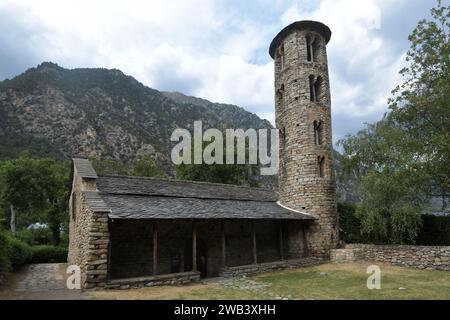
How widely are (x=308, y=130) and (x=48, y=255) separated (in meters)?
18.7

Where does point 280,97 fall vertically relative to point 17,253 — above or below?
above

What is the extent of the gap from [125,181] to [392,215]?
12.8 meters

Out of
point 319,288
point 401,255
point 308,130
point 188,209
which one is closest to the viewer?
point 319,288

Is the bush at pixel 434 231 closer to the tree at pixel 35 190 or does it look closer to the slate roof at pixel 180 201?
the slate roof at pixel 180 201

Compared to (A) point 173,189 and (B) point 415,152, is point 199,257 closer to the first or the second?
(A) point 173,189

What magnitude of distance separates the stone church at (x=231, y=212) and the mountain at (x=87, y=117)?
23213 mm

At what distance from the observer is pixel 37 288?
34.4 feet

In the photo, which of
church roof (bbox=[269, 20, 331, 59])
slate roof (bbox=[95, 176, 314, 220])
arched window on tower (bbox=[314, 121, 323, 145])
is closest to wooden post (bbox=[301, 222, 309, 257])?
slate roof (bbox=[95, 176, 314, 220])

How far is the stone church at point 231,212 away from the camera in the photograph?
11.0 metres

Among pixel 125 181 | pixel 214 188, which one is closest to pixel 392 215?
pixel 214 188

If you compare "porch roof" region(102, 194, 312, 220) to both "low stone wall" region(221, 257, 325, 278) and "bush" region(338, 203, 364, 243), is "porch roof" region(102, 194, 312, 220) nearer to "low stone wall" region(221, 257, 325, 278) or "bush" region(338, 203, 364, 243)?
"low stone wall" region(221, 257, 325, 278)

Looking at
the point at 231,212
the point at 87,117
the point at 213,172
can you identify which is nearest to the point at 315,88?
the point at 231,212

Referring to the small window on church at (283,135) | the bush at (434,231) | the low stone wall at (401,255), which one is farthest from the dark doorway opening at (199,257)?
the bush at (434,231)
